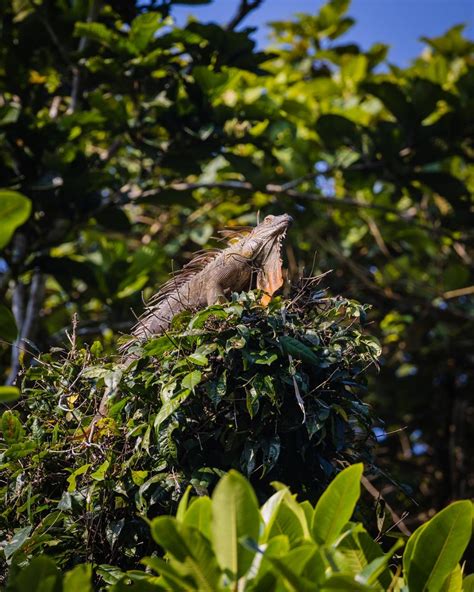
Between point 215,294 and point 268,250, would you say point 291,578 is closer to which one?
point 215,294

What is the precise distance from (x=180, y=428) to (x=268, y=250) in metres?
0.93

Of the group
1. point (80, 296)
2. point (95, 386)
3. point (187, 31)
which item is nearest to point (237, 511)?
point (95, 386)

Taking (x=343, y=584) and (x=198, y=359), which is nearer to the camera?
(x=343, y=584)

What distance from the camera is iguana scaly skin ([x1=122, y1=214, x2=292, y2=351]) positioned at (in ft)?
12.1

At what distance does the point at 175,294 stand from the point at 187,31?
2640mm

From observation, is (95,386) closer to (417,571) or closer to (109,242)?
(417,571)

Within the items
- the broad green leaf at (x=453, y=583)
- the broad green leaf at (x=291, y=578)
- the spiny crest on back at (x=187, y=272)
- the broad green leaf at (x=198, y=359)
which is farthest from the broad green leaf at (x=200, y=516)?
the spiny crest on back at (x=187, y=272)

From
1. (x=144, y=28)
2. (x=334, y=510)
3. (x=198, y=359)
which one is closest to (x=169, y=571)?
(x=334, y=510)

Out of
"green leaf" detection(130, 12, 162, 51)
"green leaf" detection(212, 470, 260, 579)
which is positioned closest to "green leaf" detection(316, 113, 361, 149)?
"green leaf" detection(130, 12, 162, 51)

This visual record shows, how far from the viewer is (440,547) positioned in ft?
8.86

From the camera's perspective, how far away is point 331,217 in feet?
27.7

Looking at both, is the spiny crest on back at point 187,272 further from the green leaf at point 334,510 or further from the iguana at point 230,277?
the green leaf at point 334,510

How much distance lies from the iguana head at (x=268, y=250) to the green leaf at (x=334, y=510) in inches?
46.1

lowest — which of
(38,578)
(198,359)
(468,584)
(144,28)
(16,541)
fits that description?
(468,584)
